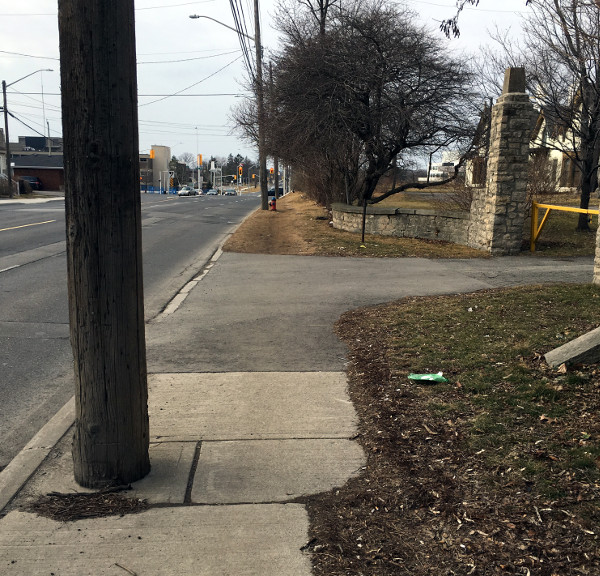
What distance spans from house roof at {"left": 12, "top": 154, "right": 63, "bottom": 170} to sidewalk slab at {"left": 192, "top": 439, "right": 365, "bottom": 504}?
8346cm

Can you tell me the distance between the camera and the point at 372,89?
62.1 ft

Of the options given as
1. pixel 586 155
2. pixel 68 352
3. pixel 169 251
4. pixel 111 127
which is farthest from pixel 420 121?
pixel 111 127

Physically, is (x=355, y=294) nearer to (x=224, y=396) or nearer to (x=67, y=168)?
(x=224, y=396)

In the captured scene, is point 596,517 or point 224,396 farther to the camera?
point 224,396

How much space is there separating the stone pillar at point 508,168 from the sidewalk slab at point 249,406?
31.7ft

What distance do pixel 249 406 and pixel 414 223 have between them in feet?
44.1

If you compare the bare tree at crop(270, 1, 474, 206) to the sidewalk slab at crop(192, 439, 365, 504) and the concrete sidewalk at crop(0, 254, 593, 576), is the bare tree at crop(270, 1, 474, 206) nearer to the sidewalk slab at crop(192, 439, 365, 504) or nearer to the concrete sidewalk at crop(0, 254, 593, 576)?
the concrete sidewalk at crop(0, 254, 593, 576)

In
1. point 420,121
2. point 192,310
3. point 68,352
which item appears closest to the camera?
point 68,352

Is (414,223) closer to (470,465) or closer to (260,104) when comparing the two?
(260,104)

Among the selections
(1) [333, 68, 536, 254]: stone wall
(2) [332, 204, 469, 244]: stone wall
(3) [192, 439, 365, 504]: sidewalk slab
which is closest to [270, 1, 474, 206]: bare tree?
(2) [332, 204, 469, 244]: stone wall

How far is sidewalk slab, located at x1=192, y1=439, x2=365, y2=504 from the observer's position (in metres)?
3.65

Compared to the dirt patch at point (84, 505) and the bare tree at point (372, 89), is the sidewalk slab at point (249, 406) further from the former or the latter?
the bare tree at point (372, 89)

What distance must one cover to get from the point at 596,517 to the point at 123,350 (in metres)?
2.62

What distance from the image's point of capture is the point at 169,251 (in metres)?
16.7
